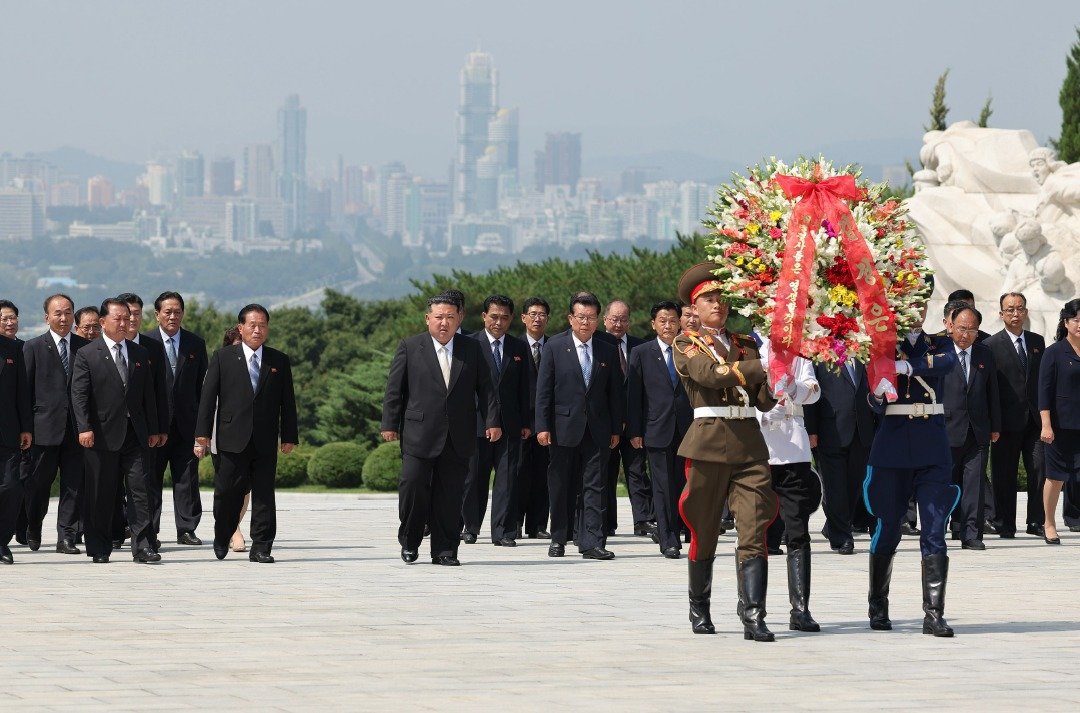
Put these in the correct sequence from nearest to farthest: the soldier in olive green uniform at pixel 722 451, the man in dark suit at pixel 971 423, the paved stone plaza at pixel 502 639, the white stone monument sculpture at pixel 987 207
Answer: the paved stone plaza at pixel 502 639 → the soldier in olive green uniform at pixel 722 451 → the man in dark suit at pixel 971 423 → the white stone monument sculpture at pixel 987 207

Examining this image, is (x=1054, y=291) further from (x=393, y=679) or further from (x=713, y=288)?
(x=393, y=679)

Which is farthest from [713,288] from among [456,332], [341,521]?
[341,521]

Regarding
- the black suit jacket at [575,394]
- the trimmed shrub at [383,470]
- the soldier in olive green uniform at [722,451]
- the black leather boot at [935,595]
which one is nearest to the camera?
the soldier in olive green uniform at [722,451]

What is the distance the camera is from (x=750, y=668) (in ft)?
27.9

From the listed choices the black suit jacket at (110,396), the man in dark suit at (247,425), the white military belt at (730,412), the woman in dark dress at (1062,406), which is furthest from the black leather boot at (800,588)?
the black suit jacket at (110,396)

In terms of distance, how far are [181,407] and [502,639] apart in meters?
6.02

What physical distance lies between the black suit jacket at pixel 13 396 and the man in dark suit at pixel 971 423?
682 cm

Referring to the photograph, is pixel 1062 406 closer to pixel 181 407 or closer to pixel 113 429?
pixel 181 407

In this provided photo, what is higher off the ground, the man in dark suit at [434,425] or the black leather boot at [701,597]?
the man in dark suit at [434,425]

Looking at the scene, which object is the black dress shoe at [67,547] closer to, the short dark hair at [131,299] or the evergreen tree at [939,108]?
the short dark hair at [131,299]

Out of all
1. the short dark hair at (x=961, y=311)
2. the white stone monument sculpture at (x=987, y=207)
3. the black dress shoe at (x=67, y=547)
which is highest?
the white stone monument sculpture at (x=987, y=207)

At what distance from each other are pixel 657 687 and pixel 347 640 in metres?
2.01

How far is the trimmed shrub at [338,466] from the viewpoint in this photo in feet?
76.0

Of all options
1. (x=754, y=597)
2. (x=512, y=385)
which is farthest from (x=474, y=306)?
(x=754, y=597)
